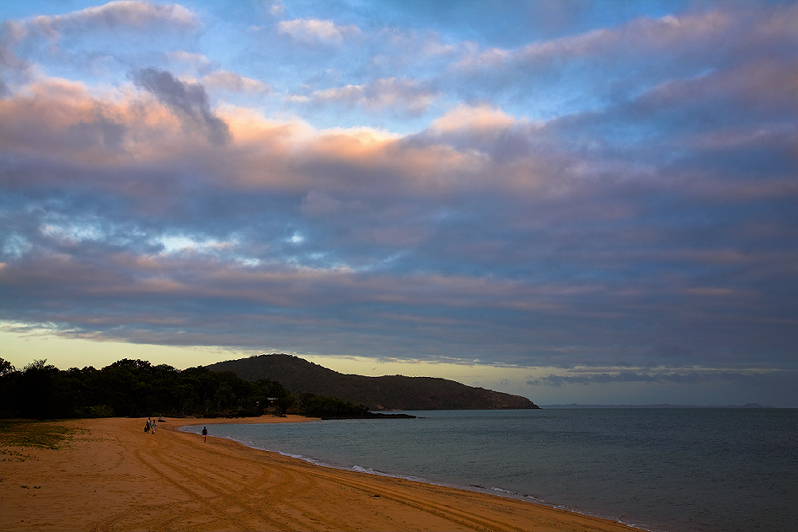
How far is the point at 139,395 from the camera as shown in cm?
10856

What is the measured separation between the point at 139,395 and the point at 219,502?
4241 inches

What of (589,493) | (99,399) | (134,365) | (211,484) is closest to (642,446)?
(589,493)

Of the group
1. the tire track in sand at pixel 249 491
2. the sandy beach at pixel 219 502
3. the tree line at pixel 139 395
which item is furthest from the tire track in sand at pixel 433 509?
the tree line at pixel 139 395

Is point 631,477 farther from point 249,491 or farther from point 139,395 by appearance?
point 139,395

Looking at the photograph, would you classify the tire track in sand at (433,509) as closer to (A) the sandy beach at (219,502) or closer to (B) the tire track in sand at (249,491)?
(A) the sandy beach at (219,502)

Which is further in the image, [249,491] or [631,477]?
[631,477]

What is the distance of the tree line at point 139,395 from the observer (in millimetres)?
61969

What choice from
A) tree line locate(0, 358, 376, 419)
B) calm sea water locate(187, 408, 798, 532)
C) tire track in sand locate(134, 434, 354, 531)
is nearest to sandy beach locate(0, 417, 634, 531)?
tire track in sand locate(134, 434, 354, 531)

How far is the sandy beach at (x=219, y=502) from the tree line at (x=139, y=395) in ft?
154

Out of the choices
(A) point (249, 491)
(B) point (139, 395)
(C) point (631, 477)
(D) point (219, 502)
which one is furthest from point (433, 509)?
(B) point (139, 395)

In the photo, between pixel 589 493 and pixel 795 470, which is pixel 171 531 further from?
pixel 795 470

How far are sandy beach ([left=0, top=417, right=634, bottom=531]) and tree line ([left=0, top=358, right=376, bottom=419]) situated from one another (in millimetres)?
46975

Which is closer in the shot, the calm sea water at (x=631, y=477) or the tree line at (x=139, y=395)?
the calm sea water at (x=631, y=477)

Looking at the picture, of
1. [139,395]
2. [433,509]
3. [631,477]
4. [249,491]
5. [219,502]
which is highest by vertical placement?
[219,502]
